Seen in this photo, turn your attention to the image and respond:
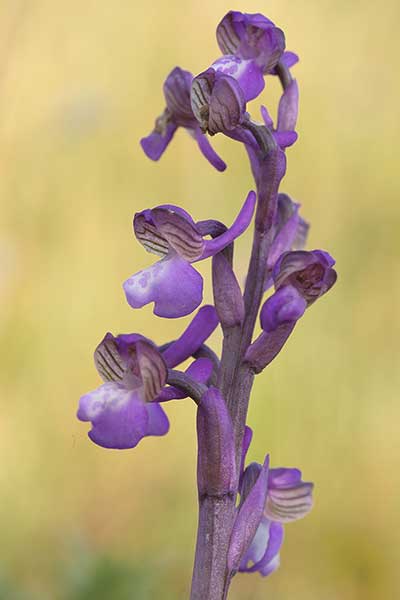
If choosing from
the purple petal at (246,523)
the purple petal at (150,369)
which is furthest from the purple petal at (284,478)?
the purple petal at (150,369)

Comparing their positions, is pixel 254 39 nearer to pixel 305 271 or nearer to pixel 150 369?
pixel 305 271

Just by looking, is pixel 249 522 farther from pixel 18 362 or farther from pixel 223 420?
pixel 18 362

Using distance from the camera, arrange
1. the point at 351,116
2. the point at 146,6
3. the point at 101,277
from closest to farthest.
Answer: the point at 101,277, the point at 351,116, the point at 146,6

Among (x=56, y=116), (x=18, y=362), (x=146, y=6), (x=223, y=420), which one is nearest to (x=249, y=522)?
(x=223, y=420)

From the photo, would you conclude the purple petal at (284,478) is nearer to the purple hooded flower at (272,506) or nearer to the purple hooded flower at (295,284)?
the purple hooded flower at (272,506)

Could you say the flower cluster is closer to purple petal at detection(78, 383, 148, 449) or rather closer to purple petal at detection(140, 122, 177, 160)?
purple petal at detection(78, 383, 148, 449)

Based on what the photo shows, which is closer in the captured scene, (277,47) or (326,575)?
(277,47)
